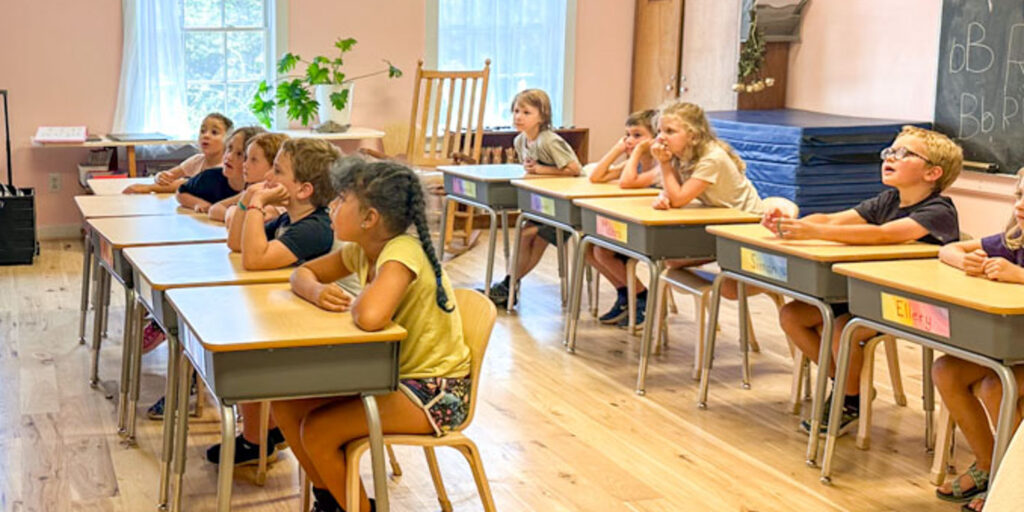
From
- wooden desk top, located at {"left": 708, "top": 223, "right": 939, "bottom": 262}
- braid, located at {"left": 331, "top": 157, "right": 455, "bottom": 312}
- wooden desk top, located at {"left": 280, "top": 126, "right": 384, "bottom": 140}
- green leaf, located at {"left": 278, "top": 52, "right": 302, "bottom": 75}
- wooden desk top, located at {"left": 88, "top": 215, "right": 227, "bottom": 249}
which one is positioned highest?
green leaf, located at {"left": 278, "top": 52, "right": 302, "bottom": 75}

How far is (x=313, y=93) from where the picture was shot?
24.9ft

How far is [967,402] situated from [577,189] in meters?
2.19

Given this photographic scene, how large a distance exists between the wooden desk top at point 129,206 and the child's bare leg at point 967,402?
256cm

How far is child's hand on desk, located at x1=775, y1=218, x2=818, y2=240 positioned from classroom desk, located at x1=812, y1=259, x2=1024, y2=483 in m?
0.34

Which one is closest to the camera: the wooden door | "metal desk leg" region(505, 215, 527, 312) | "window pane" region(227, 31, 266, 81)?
"metal desk leg" region(505, 215, 527, 312)

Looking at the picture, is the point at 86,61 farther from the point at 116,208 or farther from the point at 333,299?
the point at 333,299

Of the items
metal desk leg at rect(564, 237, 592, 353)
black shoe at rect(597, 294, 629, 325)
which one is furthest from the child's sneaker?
black shoe at rect(597, 294, 629, 325)

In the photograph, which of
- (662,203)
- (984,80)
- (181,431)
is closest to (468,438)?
(181,431)

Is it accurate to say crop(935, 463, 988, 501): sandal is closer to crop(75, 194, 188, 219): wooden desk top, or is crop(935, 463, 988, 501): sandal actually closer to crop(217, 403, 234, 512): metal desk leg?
crop(217, 403, 234, 512): metal desk leg

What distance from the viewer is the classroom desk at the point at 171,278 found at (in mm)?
2965

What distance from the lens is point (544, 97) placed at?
5.63 metres

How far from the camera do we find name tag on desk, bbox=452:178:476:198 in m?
5.75

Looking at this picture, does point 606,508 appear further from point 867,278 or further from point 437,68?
point 437,68

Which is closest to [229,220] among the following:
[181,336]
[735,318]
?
[181,336]
